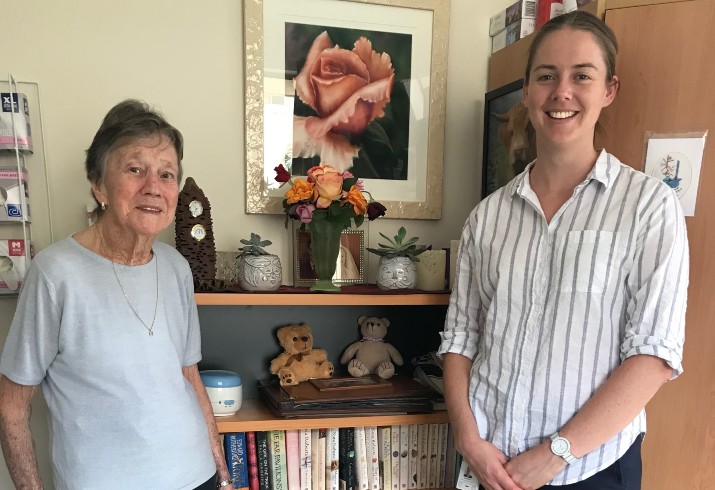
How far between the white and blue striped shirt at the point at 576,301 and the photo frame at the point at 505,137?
0.36 metres

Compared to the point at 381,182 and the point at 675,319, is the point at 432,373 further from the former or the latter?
the point at 675,319

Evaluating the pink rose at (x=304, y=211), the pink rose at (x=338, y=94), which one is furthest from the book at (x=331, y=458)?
the pink rose at (x=338, y=94)

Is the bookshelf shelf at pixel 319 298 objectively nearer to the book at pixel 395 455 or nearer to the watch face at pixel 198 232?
the watch face at pixel 198 232

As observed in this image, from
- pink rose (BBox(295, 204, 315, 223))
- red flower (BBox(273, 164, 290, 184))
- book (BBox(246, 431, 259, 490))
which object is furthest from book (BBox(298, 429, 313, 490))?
red flower (BBox(273, 164, 290, 184))

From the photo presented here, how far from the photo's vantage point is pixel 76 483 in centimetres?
98

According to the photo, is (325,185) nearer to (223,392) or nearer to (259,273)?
(259,273)

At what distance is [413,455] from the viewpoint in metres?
1.50

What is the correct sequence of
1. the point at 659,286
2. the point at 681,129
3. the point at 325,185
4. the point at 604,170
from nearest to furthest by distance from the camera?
the point at 659,286 → the point at 604,170 → the point at 681,129 → the point at 325,185

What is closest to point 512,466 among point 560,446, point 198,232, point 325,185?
point 560,446

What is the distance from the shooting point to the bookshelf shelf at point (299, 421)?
1328mm

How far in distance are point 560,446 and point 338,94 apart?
1.15 metres

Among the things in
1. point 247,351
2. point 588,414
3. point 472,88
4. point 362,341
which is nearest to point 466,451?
point 588,414

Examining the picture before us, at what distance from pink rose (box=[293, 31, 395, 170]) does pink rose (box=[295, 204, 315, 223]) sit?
296 millimetres

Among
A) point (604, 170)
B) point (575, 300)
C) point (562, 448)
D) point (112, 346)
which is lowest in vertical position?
point (562, 448)
